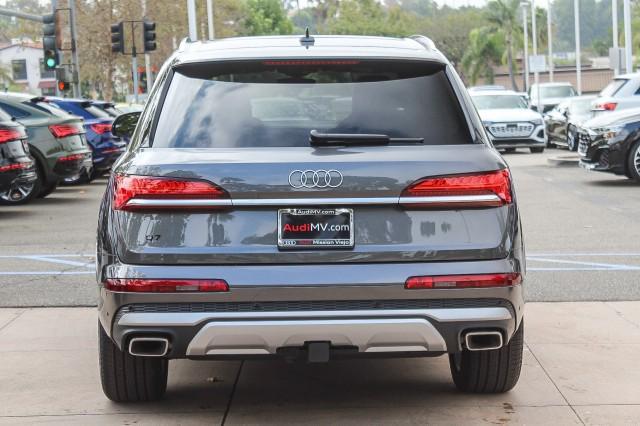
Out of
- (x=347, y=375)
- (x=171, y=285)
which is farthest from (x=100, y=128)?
(x=171, y=285)

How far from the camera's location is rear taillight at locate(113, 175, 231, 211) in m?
5.17

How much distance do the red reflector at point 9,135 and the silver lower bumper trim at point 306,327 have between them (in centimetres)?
1003

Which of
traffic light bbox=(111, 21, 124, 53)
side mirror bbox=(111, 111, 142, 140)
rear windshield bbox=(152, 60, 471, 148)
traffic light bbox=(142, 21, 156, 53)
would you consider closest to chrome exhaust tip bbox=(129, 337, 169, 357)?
rear windshield bbox=(152, 60, 471, 148)

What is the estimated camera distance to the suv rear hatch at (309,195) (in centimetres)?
516

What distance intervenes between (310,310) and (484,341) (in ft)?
2.62

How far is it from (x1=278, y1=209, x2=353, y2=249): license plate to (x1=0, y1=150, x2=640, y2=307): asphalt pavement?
3936mm

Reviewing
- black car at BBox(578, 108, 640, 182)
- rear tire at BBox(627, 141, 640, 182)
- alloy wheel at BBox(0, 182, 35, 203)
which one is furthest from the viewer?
rear tire at BBox(627, 141, 640, 182)

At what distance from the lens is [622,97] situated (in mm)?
21188

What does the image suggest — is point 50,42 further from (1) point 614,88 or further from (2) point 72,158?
(1) point 614,88

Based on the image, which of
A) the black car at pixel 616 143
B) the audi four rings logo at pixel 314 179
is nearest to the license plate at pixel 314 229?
the audi four rings logo at pixel 314 179

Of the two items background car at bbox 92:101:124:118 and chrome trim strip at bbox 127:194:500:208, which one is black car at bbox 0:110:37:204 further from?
chrome trim strip at bbox 127:194:500:208

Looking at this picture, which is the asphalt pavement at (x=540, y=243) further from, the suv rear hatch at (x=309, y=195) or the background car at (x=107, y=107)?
the suv rear hatch at (x=309, y=195)

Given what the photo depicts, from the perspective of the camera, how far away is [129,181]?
5277 millimetres

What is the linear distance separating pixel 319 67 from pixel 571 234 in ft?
25.2
